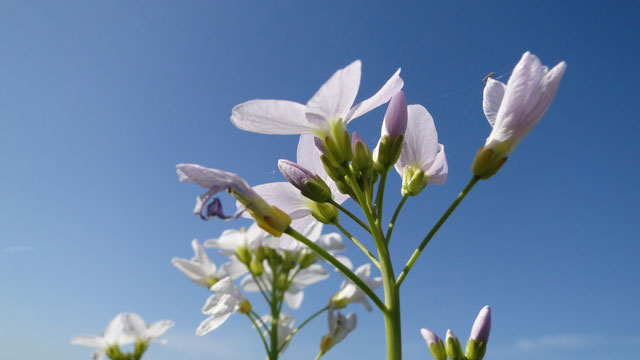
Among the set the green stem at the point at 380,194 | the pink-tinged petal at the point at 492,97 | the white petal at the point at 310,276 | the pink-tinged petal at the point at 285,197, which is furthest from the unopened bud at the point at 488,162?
the white petal at the point at 310,276

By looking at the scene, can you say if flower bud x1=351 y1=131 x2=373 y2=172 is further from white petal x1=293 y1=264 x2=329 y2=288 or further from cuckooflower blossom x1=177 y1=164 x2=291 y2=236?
white petal x1=293 y1=264 x2=329 y2=288

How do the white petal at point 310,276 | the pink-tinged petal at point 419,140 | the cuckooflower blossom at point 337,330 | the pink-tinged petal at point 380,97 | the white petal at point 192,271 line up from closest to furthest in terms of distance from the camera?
the pink-tinged petal at point 380,97 < the pink-tinged petal at point 419,140 < the cuckooflower blossom at point 337,330 < the white petal at point 192,271 < the white petal at point 310,276

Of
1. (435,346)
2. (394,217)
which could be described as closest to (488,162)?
(394,217)

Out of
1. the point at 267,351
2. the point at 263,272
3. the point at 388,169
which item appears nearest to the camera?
the point at 388,169

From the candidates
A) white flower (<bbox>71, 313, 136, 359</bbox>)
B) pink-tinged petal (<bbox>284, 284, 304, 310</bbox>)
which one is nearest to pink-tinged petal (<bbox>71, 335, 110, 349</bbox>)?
white flower (<bbox>71, 313, 136, 359</bbox>)

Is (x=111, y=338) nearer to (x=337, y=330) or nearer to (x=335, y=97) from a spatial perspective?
(x=337, y=330)

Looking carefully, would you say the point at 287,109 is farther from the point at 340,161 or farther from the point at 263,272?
the point at 263,272

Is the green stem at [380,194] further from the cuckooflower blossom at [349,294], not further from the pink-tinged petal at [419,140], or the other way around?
the cuckooflower blossom at [349,294]

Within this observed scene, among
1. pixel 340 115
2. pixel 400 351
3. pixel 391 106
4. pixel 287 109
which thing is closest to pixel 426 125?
pixel 391 106
